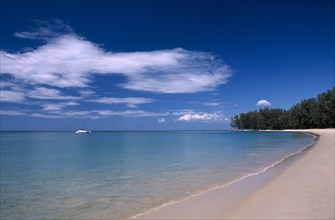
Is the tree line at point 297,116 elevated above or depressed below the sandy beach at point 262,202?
above

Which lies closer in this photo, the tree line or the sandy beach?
the sandy beach

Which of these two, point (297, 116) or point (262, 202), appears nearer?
point (262, 202)

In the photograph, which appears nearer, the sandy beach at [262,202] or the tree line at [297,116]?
the sandy beach at [262,202]

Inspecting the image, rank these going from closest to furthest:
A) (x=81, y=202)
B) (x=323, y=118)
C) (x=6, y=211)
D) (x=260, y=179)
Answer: (x=6, y=211)
(x=81, y=202)
(x=260, y=179)
(x=323, y=118)

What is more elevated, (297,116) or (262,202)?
(297,116)

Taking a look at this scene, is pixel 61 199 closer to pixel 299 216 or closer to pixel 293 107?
pixel 299 216

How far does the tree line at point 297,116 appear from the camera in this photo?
99188 mm

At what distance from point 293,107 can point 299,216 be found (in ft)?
451

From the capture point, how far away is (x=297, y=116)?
Answer: 423ft

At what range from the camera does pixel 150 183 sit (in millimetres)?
13344

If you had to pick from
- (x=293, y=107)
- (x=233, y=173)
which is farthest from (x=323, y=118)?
(x=233, y=173)

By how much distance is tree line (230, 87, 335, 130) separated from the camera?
99188 millimetres

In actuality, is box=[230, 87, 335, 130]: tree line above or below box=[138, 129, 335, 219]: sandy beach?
above

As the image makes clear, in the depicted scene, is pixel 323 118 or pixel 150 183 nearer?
pixel 150 183
